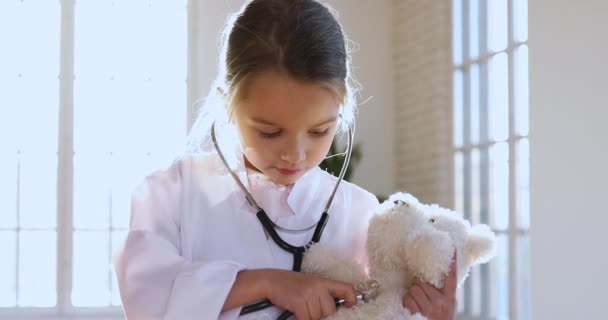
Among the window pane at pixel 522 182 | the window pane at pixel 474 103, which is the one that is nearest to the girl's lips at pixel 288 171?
the window pane at pixel 522 182

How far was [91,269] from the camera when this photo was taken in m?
6.62

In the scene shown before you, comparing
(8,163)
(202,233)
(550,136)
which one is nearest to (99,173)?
(8,163)

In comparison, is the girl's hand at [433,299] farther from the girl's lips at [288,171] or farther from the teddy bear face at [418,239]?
the girl's lips at [288,171]

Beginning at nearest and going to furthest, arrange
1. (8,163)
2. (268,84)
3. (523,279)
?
1. (268,84)
2. (523,279)
3. (8,163)

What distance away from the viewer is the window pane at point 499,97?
17.9 ft

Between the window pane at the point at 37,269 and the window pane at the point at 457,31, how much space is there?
3.11 meters

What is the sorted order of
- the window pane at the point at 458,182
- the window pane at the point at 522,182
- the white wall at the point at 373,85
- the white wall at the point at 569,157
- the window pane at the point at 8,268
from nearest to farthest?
the white wall at the point at 569,157, the window pane at the point at 522,182, the window pane at the point at 458,182, the window pane at the point at 8,268, the white wall at the point at 373,85

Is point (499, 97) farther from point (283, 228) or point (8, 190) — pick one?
point (283, 228)

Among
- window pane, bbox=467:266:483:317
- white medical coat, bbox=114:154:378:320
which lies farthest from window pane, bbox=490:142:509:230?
white medical coat, bbox=114:154:378:320

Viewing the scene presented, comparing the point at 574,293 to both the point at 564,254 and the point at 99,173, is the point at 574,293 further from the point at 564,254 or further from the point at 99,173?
the point at 99,173

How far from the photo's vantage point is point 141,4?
691cm

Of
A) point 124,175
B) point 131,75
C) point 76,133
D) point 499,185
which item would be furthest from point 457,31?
point 76,133

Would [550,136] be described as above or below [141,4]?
below

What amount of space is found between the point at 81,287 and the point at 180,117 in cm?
143
